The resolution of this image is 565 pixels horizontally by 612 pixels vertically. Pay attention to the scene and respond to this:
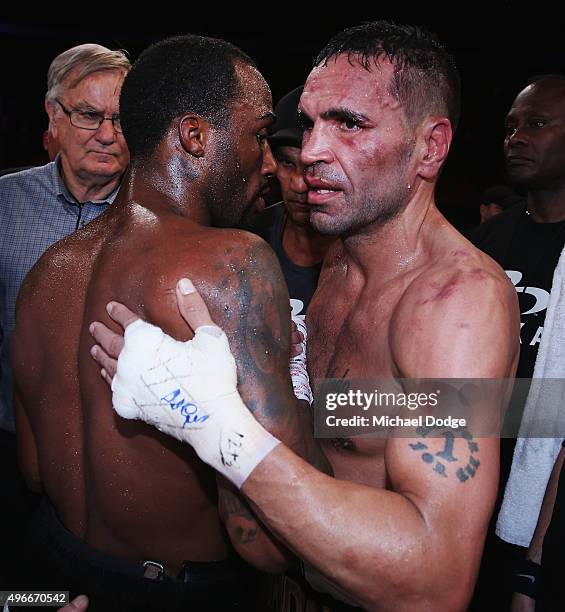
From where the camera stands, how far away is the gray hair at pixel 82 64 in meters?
2.45

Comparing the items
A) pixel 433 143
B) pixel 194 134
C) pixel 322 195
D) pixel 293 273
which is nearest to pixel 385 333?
pixel 322 195

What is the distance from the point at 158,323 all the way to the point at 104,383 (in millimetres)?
171

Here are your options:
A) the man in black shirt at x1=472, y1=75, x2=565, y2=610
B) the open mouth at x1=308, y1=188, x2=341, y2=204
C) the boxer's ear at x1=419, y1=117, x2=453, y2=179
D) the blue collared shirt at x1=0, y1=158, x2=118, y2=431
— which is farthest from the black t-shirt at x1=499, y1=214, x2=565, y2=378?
the blue collared shirt at x1=0, y1=158, x2=118, y2=431

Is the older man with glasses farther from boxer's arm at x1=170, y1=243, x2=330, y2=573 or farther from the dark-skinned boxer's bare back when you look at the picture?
boxer's arm at x1=170, y1=243, x2=330, y2=573

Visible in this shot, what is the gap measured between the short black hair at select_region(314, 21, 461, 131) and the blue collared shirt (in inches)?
47.4

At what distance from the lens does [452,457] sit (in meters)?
1.16

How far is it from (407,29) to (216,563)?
1249mm

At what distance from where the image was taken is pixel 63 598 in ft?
4.48

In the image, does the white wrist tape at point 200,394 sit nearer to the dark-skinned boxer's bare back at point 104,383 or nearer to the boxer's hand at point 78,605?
the dark-skinned boxer's bare back at point 104,383

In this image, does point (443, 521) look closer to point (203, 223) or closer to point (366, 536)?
point (366, 536)

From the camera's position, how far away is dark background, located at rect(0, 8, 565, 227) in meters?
5.62

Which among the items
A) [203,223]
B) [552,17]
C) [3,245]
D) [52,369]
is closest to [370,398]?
[203,223]

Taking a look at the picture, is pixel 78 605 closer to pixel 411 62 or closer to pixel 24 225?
pixel 411 62

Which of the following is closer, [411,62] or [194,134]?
[194,134]
